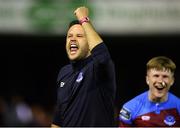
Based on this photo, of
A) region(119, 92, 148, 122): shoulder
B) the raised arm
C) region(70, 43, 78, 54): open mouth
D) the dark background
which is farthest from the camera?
the dark background

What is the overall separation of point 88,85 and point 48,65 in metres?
10.4

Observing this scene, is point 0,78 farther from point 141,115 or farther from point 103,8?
point 141,115

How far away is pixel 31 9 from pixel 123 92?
3.32 m

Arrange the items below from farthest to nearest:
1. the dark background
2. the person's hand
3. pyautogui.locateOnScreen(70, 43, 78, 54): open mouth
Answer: the dark background, pyautogui.locateOnScreen(70, 43, 78, 54): open mouth, the person's hand

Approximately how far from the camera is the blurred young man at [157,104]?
612 cm

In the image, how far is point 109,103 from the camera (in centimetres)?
525

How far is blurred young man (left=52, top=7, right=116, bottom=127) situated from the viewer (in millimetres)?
5129

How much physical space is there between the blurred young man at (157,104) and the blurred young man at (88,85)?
921mm

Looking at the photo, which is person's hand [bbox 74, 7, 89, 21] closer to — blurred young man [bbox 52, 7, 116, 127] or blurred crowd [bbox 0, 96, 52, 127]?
blurred young man [bbox 52, 7, 116, 127]

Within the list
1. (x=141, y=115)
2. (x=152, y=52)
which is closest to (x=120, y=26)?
(x=152, y=52)

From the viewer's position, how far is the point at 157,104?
20.4 feet

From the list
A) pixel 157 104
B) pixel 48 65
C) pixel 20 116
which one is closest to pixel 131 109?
pixel 157 104

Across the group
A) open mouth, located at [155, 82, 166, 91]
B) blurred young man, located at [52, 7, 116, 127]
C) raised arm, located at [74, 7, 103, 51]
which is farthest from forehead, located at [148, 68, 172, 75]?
raised arm, located at [74, 7, 103, 51]

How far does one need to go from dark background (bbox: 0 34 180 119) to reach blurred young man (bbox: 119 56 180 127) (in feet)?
27.7
